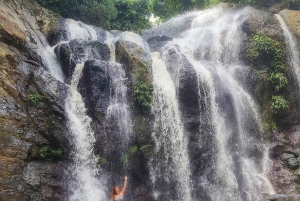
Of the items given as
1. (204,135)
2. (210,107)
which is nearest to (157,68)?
(210,107)

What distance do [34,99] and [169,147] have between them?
595cm

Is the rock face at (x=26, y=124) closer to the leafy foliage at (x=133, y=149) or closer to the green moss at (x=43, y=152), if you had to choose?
the green moss at (x=43, y=152)

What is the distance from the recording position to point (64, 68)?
44.5ft

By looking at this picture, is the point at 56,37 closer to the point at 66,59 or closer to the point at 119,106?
the point at 66,59

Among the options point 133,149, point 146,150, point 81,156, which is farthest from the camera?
point 146,150

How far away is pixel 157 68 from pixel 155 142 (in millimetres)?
4434

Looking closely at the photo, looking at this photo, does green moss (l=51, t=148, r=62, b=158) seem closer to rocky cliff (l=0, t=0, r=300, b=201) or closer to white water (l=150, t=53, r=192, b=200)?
rocky cliff (l=0, t=0, r=300, b=201)

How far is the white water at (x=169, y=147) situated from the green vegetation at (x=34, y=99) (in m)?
4.89

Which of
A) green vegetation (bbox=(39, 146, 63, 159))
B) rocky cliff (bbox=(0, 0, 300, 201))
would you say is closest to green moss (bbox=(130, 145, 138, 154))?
rocky cliff (bbox=(0, 0, 300, 201))

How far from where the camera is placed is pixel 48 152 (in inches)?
370

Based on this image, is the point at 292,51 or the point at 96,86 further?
the point at 292,51

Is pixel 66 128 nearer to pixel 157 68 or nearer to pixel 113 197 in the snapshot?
pixel 113 197

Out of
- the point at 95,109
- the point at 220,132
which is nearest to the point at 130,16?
the point at 95,109

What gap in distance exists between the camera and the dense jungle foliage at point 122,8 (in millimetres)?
19188
